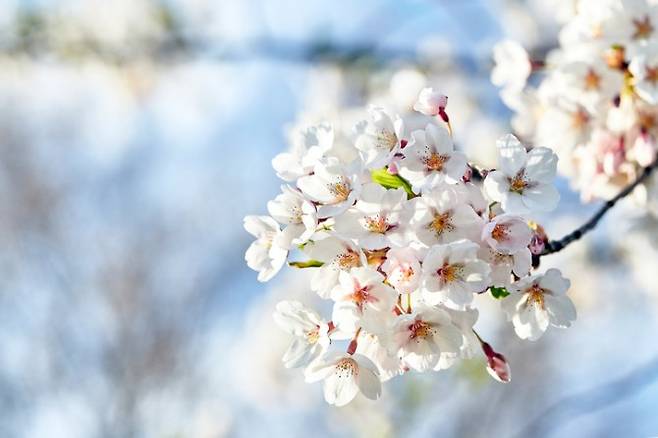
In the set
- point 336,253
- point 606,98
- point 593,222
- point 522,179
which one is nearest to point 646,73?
point 606,98

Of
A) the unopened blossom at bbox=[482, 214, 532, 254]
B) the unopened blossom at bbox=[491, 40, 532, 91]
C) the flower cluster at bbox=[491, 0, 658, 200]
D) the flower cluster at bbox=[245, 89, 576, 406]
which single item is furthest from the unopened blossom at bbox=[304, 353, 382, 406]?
the unopened blossom at bbox=[491, 40, 532, 91]

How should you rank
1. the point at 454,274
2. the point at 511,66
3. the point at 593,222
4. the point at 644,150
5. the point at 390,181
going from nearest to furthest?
1. the point at 454,274
2. the point at 390,181
3. the point at 593,222
4. the point at 644,150
5. the point at 511,66

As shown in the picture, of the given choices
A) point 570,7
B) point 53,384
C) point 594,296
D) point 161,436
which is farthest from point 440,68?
point 53,384

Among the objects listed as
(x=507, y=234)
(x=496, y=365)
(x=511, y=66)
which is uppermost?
(x=507, y=234)

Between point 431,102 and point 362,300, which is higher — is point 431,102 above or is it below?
above

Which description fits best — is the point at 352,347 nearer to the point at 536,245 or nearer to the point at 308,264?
the point at 308,264

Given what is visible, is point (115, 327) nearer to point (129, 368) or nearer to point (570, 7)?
point (129, 368)
